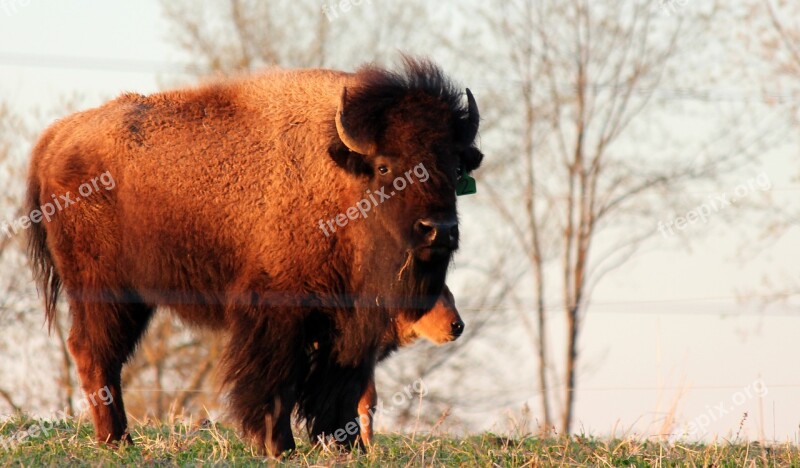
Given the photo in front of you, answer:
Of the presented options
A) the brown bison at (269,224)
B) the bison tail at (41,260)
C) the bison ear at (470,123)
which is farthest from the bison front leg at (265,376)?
the bison tail at (41,260)

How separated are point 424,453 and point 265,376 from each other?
1221mm

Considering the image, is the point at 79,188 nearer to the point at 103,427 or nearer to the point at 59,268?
the point at 59,268

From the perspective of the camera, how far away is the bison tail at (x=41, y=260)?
8.37 meters

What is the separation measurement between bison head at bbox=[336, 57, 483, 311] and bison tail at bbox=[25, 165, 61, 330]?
2670 millimetres

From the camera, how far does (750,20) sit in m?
20.5

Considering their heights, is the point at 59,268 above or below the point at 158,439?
above

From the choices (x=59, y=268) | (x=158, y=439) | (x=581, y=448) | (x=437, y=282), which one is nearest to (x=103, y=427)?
(x=158, y=439)

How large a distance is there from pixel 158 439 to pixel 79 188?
2070 millimetres

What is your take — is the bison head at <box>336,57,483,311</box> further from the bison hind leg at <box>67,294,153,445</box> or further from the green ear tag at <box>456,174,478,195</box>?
the bison hind leg at <box>67,294,153,445</box>

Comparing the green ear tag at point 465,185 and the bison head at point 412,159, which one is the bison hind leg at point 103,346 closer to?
the bison head at point 412,159

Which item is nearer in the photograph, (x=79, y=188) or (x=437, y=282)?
(x=437, y=282)

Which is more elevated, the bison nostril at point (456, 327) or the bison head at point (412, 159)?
the bison head at point (412, 159)

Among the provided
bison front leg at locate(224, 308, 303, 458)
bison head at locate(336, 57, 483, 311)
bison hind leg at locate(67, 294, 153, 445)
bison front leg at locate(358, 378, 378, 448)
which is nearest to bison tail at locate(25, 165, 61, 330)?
bison hind leg at locate(67, 294, 153, 445)

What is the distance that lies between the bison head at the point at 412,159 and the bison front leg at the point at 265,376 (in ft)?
2.66
